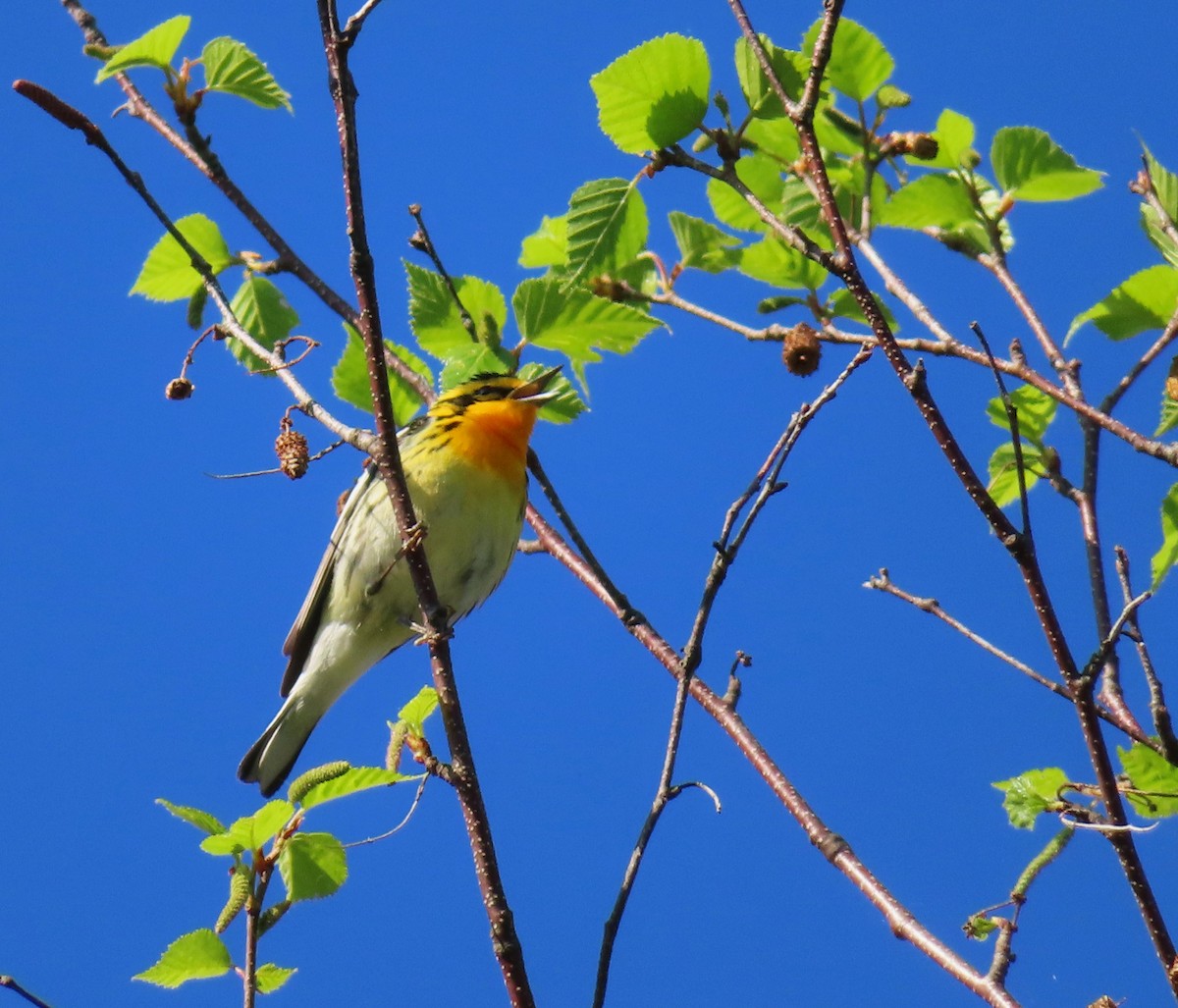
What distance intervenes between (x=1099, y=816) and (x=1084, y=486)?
2.43 ft

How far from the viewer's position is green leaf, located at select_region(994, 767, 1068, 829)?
9.32 feet

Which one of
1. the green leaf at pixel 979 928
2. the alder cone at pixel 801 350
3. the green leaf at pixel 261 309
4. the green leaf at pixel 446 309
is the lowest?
the green leaf at pixel 979 928

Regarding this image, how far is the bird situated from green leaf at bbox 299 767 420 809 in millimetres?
2112

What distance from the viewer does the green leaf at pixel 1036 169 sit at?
3.45m

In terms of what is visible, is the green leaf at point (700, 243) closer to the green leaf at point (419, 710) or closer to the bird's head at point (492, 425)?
the bird's head at point (492, 425)

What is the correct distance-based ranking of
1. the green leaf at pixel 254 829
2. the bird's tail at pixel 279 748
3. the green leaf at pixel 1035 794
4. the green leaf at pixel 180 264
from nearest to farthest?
1. the green leaf at pixel 254 829
2. the green leaf at pixel 1035 794
3. the green leaf at pixel 180 264
4. the bird's tail at pixel 279 748

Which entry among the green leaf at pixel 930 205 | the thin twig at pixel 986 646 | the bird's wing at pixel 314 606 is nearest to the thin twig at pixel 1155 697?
the thin twig at pixel 986 646

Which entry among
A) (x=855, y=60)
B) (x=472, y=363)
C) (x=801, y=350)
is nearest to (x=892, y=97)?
(x=855, y=60)

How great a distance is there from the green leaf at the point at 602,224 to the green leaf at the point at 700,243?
0.40m

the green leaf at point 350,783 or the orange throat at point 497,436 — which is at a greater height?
the orange throat at point 497,436

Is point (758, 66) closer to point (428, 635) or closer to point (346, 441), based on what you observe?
point (346, 441)

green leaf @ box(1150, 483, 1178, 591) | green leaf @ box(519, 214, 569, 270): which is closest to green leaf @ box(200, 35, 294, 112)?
green leaf @ box(519, 214, 569, 270)

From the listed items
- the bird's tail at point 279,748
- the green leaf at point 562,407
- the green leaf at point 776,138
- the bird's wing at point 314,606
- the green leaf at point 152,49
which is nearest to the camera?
the green leaf at point 152,49

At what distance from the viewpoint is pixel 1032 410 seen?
3467 mm
